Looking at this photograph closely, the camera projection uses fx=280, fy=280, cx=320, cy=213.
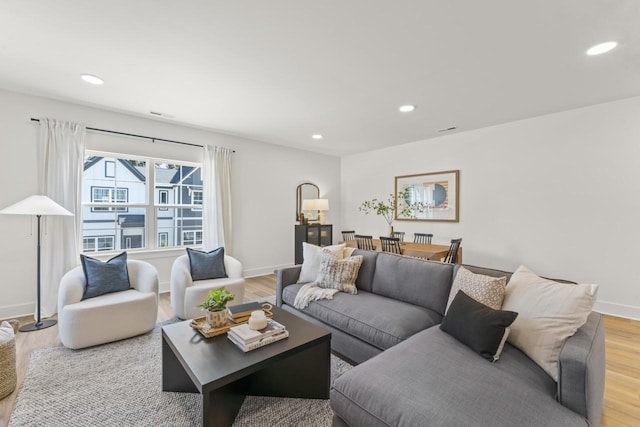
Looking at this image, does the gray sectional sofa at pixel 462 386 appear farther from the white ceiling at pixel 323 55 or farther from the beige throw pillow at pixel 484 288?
the white ceiling at pixel 323 55

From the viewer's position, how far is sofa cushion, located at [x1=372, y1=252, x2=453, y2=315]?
2326 millimetres

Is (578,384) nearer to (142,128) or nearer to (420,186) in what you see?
(420,186)

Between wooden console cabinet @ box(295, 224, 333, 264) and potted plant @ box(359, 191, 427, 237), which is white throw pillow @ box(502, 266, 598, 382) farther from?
wooden console cabinet @ box(295, 224, 333, 264)

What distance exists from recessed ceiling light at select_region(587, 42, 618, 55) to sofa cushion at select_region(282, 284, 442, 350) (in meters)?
2.50

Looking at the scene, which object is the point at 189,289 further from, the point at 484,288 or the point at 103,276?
the point at 484,288

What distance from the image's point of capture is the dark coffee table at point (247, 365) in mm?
1501

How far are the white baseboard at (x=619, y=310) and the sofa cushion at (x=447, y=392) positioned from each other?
→ 3019mm

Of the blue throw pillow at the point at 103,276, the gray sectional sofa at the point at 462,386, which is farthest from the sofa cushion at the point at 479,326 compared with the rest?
the blue throw pillow at the point at 103,276

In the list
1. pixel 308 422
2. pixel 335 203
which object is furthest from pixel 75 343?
pixel 335 203

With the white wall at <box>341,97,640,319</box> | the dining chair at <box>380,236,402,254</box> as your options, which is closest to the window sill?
the dining chair at <box>380,236,402,254</box>

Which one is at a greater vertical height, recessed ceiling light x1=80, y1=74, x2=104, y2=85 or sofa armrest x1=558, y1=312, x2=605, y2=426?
recessed ceiling light x1=80, y1=74, x2=104, y2=85

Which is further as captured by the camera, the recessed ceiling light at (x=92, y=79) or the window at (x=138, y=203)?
the window at (x=138, y=203)

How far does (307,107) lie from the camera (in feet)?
11.9

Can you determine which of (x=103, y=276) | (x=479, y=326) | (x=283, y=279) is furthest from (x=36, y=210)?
(x=479, y=326)
